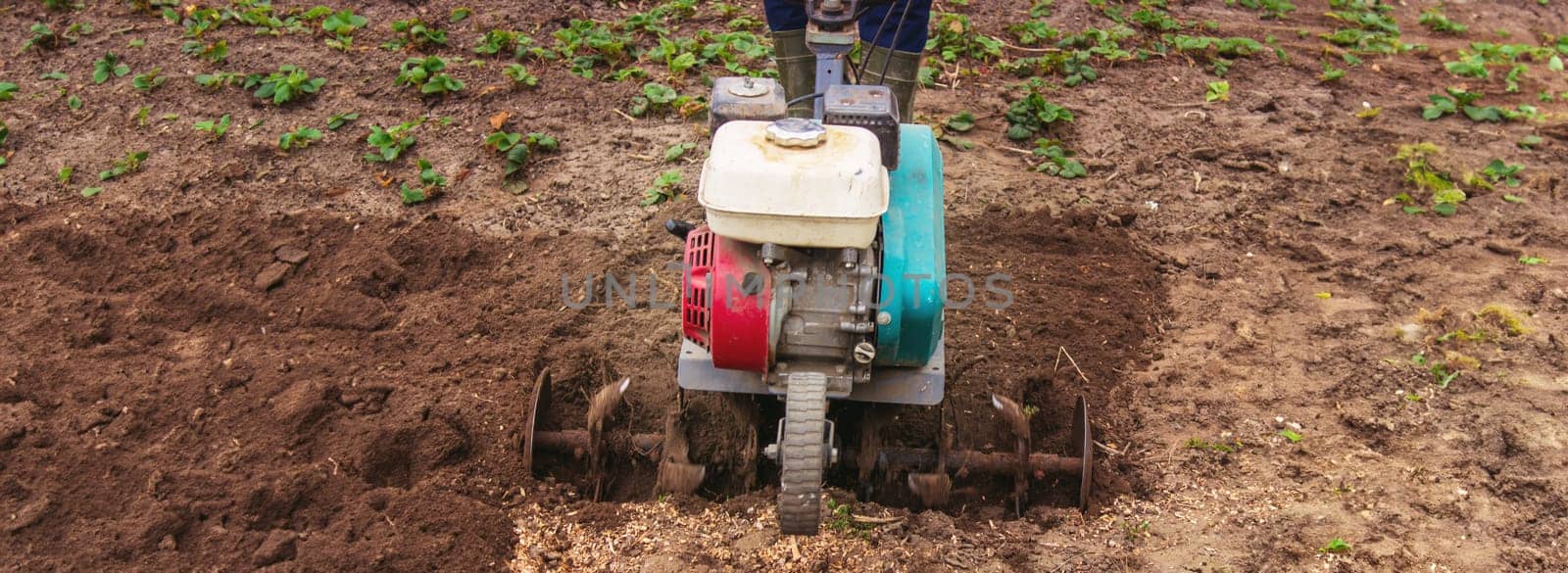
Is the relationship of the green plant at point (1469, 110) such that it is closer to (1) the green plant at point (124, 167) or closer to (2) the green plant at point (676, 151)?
(2) the green plant at point (676, 151)

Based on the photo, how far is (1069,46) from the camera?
7676 millimetres

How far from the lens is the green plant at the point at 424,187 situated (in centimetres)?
574

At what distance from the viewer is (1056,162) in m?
6.26

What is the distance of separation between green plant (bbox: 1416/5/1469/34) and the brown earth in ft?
5.00

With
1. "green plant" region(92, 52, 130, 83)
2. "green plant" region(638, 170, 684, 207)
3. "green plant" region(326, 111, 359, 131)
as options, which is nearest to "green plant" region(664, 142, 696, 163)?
"green plant" region(638, 170, 684, 207)

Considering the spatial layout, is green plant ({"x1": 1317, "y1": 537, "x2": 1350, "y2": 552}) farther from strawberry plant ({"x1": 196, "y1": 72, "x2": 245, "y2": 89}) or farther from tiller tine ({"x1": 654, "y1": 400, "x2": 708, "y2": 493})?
strawberry plant ({"x1": 196, "y1": 72, "x2": 245, "y2": 89})

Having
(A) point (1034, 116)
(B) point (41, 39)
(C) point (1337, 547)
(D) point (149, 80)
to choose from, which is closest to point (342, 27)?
(D) point (149, 80)

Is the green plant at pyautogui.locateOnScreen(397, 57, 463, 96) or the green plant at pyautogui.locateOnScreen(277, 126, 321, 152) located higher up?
the green plant at pyautogui.locateOnScreen(397, 57, 463, 96)

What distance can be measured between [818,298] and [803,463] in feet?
1.63

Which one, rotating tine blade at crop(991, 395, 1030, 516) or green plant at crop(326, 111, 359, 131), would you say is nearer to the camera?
rotating tine blade at crop(991, 395, 1030, 516)

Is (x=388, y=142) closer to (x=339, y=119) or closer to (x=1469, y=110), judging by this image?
(x=339, y=119)

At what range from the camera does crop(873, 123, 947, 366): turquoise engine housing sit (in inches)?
135

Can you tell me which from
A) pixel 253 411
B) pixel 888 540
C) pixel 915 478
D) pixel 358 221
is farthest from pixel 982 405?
pixel 358 221

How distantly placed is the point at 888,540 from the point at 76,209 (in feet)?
13.9
